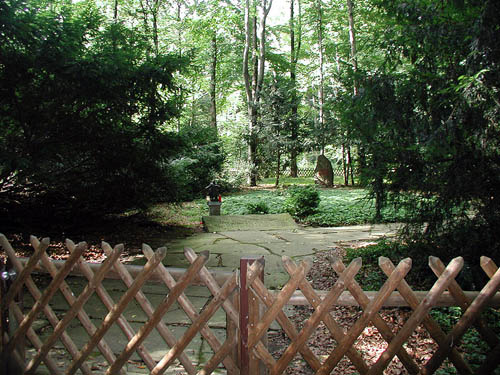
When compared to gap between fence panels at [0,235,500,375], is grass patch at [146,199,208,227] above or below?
below

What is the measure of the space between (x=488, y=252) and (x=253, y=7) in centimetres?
1969

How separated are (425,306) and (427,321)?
13 cm

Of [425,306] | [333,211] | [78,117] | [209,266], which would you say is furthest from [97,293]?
[333,211]

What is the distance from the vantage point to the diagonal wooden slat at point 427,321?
188 centimetres

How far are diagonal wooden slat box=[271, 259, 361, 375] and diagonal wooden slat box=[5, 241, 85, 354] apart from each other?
4.27 feet

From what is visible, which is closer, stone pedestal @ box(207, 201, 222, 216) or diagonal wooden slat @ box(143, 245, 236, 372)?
diagonal wooden slat @ box(143, 245, 236, 372)

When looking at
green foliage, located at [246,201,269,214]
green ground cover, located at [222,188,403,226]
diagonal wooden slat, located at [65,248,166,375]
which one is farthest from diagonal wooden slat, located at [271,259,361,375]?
green foliage, located at [246,201,269,214]

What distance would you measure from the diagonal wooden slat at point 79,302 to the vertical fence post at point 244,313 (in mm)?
728

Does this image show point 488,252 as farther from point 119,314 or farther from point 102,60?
point 102,60

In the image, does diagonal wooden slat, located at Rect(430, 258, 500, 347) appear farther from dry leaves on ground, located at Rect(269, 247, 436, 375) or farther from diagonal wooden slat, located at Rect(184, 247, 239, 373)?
diagonal wooden slat, located at Rect(184, 247, 239, 373)

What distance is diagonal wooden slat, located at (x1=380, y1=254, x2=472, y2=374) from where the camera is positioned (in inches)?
74.0

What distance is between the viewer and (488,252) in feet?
12.3

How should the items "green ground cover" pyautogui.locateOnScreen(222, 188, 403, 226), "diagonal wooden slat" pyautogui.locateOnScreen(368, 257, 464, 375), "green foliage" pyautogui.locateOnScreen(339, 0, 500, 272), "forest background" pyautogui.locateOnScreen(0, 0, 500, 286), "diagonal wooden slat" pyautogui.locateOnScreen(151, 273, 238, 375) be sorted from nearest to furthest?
1. "diagonal wooden slat" pyautogui.locateOnScreen(368, 257, 464, 375)
2. "diagonal wooden slat" pyautogui.locateOnScreen(151, 273, 238, 375)
3. "green foliage" pyautogui.locateOnScreen(339, 0, 500, 272)
4. "forest background" pyautogui.locateOnScreen(0, 0, 500, 286)
5. "green ground cover" pyautogui.locateOnScreen(222, 188, 403, 226)

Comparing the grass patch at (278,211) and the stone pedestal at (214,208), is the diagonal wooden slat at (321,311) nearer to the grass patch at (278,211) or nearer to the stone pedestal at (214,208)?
the grass patch at (278,211)
